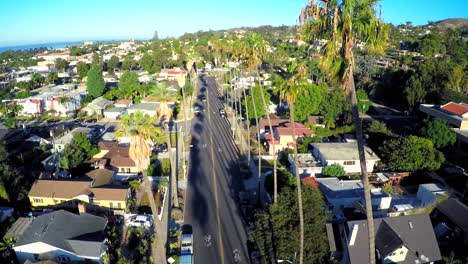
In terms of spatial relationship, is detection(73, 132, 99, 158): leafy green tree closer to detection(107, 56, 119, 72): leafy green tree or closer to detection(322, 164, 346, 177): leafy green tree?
detection(322, 164, 346, 177): leafy green tree

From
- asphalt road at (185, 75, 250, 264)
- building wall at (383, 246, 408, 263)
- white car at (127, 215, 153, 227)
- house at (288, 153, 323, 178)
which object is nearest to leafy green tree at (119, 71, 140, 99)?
asphalt road at (185, 75, 250, 264)

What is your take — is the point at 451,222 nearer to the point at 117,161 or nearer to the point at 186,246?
the point at 186,246

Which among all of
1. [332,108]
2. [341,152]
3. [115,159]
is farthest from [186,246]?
[332,108]

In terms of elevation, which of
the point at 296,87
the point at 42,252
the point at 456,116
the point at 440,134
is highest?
the point at 296,87

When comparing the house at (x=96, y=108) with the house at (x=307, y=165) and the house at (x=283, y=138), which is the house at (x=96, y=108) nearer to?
the house at (x=283, y=138)

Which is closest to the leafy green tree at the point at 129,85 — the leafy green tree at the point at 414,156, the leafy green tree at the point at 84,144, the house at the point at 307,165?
the leafy green tree at the point at 84,144

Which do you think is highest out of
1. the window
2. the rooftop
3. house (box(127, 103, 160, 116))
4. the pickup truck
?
house (box(127, 103, 160, 116))
